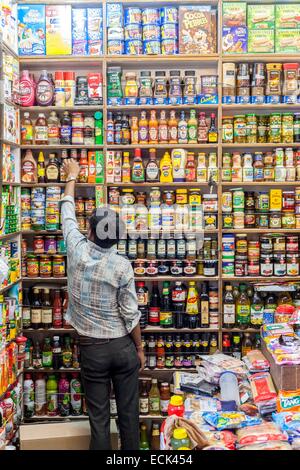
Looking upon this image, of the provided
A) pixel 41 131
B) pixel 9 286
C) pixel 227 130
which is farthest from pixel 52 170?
pixel 227 130

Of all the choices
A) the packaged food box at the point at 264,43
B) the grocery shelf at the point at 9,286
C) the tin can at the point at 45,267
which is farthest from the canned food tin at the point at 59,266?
the packaged food box at the point at 264,43

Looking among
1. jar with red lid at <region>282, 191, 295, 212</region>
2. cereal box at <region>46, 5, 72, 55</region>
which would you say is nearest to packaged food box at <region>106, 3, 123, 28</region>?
cereal box at <region>46, 5, 72, 55</region>

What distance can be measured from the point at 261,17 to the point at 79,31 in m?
1.44

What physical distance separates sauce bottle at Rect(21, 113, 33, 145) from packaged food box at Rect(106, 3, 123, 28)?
0.97 meters

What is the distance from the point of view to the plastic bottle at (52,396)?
14.4 feet

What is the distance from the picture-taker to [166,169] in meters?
4.38

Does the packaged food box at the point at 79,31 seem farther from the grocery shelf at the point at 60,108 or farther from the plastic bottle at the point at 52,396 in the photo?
the plastic bottle at the point at 52,396

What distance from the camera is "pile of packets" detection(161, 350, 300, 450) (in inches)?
88.3

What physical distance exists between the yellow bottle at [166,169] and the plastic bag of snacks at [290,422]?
233 cm

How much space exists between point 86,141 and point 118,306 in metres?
1.76

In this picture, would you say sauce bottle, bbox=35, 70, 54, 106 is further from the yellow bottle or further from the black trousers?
the black trousers

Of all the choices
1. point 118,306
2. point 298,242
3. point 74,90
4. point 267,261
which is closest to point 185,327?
point 267,261

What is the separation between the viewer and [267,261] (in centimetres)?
438
